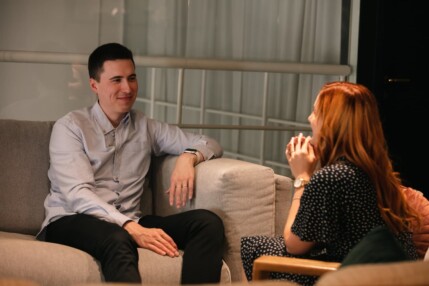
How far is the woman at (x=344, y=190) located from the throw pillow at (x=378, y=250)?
671 mm

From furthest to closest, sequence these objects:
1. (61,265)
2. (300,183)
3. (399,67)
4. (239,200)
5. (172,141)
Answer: (399,67) < (172,141) < (239,200) < (61,265) < (300,183)

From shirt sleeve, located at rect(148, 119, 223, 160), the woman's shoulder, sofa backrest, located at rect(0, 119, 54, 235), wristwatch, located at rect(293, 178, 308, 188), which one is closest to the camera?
the woman's shoulder

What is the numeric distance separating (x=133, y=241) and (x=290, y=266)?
86cm

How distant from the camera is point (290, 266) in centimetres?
277

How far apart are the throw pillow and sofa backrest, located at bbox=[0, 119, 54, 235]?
1.88 metres

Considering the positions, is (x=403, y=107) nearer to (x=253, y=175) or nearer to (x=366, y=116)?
(x=253, y=175)

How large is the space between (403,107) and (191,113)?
129 cm

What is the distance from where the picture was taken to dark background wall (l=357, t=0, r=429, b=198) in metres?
5.39

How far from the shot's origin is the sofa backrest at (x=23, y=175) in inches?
149

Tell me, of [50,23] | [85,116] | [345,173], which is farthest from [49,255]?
[50,23]

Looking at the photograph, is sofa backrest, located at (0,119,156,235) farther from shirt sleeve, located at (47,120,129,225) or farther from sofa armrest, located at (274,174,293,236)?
sofa armrest, located at (274,174,293,236)

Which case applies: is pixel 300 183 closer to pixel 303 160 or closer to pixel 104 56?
pixel 303 160

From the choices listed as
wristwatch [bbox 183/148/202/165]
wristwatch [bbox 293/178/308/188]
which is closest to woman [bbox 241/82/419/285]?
wristwatch [bbox 293/178/308/188]

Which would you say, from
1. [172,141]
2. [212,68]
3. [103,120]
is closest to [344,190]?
[172,141]
